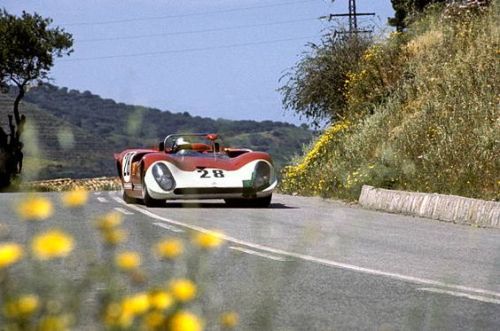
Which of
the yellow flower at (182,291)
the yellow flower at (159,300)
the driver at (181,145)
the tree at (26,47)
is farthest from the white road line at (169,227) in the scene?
the tree at (26,47)

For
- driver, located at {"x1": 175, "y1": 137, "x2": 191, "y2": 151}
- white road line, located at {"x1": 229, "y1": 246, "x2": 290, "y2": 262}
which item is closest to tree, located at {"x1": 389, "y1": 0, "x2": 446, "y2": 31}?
driver, located at {"x1": 175, "y1": 137, "x2": 191, "y2": 151}

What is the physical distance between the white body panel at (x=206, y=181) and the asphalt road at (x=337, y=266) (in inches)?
50.0

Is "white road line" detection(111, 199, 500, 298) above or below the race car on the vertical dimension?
below

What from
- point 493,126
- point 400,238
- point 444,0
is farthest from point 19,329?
point 444,0

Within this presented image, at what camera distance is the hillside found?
18109 mm

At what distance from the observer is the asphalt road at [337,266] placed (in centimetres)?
641

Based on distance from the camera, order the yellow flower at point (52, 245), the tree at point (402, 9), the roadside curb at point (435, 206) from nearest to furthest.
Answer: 1. the yellow flower at point (52, 245)
2. the roadside curb at point (435, 206)
3. the tree at point (402, 9)

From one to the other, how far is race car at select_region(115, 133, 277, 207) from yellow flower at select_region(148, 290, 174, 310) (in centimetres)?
1492

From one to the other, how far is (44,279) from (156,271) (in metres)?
5.50

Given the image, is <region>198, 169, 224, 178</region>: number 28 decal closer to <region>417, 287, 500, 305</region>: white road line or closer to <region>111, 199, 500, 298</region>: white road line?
<region>111, 199, 500, 298</region>: white road line

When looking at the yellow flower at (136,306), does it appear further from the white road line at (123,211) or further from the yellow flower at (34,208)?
the white road line at (123,211)

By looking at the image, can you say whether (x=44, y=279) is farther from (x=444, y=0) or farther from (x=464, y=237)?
(x=444, y=0)

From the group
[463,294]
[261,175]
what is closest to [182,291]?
[463,294]

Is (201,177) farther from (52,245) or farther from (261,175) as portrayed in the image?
(52,245)
